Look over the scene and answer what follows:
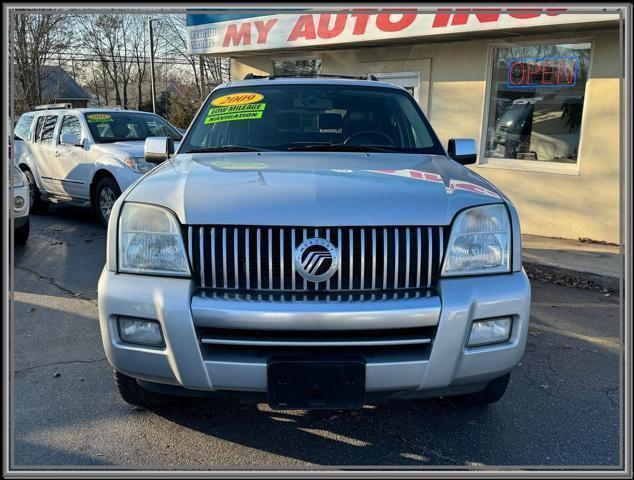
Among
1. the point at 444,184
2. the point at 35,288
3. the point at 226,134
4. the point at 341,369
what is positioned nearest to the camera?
the point at 341,369

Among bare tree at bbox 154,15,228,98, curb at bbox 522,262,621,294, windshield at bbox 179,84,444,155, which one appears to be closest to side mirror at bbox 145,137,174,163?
windshield at bbox 179,84,444,155

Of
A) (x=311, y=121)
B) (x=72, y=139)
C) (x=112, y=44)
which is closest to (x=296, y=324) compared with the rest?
(x=311, y=121)

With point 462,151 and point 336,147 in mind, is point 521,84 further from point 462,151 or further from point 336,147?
point 336,147

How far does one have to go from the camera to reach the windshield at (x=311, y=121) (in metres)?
3.54

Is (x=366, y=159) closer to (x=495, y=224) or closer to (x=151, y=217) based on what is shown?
(x=495, y=224)

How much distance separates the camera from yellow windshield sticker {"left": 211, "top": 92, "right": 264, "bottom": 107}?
3.85 meters

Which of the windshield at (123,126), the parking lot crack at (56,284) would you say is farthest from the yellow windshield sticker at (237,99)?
the windshield at (123,126)

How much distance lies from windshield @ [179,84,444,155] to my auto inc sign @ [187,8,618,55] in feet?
10.6

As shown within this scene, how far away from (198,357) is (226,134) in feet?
6.23

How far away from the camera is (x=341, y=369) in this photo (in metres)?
2.14

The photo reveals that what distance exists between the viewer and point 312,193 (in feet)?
7.82

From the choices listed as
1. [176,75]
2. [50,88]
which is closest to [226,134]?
[50,88]

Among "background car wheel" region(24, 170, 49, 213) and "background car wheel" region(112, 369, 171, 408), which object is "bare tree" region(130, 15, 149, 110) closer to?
"background car wheel" region(24, 170, 49, 213)

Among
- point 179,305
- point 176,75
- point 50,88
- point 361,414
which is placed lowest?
point 361,414
